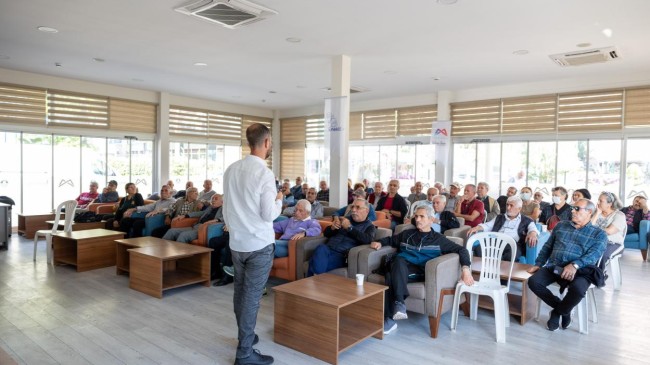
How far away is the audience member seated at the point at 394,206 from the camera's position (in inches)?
297

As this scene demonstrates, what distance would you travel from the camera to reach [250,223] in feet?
10.1

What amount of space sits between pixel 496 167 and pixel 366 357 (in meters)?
8.34

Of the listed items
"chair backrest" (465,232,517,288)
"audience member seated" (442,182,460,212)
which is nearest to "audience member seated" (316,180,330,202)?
"audience member seated" (442,182,460,212)

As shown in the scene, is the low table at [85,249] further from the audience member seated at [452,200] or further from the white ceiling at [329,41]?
the audience member seated at [452,200]

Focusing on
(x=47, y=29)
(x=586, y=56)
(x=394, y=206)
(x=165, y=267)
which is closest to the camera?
(x=165, y=267)

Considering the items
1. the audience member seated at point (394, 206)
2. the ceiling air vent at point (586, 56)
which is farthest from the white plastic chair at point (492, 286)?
the ceiling air vent at point (586, 56)

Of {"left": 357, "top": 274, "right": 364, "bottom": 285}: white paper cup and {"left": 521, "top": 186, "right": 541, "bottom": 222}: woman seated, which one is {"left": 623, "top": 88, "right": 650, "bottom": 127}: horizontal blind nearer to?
{"left": 521, "top": 186, "right": 541, "bottom": 222}: woman seated

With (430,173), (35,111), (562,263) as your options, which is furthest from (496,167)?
(35,111)

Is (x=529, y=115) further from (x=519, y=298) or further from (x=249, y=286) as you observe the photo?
(x=249, y=286)

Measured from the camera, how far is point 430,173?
37.9ft

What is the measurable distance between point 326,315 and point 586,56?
6.67m

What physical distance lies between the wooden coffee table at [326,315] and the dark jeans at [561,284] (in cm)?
154

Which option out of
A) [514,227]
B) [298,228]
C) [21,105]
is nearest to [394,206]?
[514,227]

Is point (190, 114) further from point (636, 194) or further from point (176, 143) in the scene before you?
point (636, 194)
